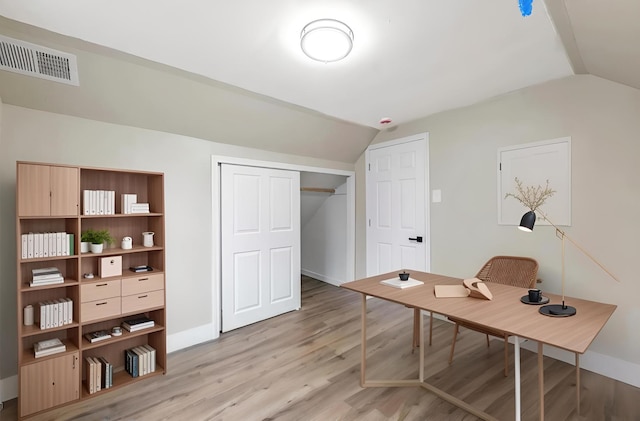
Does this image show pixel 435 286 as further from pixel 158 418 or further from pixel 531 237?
pixel 158 418

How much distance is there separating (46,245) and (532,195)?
12.7ft

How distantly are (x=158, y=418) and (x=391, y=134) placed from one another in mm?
3679

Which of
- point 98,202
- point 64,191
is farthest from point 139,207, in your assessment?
point 64,191

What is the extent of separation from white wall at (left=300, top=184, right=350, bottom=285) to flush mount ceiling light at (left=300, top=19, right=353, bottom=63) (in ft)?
9.07

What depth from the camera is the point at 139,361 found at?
2.36m

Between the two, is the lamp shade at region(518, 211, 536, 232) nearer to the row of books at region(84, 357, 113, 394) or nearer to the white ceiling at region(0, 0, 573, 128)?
the white ceiling at region(0, 0, 573, 128)

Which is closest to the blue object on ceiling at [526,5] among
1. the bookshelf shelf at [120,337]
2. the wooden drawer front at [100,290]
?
the wooden drawer front at [100,290]

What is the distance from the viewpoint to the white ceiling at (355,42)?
161 cm

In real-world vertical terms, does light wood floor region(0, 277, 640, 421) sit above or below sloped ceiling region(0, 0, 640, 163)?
below

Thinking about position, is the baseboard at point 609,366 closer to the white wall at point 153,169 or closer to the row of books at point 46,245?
the white wall at point 153,169

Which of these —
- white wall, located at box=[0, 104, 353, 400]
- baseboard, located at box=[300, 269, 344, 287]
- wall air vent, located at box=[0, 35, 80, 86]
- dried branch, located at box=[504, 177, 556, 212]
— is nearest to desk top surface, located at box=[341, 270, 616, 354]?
dried branch, located at box=[504, 177, 556, 212]

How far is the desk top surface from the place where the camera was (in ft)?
4.32

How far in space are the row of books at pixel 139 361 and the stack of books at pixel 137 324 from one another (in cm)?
20

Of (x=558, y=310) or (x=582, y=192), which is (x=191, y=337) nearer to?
(x=558, y=310)
